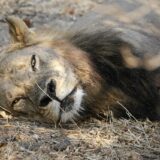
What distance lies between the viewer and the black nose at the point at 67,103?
12.8ft

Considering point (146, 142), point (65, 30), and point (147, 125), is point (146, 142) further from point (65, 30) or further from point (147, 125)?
point (65, 30)

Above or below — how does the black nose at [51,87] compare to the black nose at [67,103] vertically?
above

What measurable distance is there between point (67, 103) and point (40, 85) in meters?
0.21

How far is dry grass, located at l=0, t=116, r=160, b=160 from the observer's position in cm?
351

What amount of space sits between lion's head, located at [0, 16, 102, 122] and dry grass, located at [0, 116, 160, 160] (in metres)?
0.12

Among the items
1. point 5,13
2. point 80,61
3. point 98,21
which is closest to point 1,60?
point 80,61

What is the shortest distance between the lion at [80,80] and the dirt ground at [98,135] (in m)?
0.10

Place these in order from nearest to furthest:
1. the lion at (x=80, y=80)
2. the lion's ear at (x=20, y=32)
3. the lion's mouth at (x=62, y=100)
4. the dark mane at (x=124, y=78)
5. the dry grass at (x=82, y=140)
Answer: the dry grass at (x=82, y=140)
the lion's mouth at (x=62, y=100)
the lion at (x=80, y=80)
the dark mane at (x=124, y=78)
the lion's ear at (x=20, y=32)

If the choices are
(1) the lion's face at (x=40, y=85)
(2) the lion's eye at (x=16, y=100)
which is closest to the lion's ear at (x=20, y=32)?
(1) the lion's face at (x=40, y=85)

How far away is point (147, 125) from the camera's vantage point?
397cm

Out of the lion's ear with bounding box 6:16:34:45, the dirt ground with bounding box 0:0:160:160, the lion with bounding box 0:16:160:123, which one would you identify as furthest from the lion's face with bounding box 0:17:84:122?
the lion's ear with bounding box 6:16:34:45

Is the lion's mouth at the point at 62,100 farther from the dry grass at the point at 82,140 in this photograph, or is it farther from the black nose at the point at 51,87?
the dry grass at the point at 82,140

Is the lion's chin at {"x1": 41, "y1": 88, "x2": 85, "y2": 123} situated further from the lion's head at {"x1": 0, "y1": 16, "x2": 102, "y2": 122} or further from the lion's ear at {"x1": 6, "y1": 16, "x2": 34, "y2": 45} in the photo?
the lion's ear at {"x1": 6, "y1": 16, "x2": 34, "y2": 45}

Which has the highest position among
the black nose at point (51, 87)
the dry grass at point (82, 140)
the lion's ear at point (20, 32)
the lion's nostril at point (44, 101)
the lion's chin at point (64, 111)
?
the lion's ear at point (20, 32)
